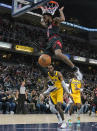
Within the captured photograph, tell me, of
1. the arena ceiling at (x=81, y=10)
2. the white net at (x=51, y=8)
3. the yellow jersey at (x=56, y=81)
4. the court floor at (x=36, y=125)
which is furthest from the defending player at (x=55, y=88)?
the arena ceiling at (x=81, y=10)

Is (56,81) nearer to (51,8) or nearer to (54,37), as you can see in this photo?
(54,37)

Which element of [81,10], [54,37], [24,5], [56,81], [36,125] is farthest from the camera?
[81,10]

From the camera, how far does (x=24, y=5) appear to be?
670cm

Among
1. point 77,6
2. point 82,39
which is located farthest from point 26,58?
point 82,39

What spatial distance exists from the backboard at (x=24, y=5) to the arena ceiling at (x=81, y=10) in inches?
543

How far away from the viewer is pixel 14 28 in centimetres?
2152

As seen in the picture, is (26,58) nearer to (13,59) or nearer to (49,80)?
(13,59)

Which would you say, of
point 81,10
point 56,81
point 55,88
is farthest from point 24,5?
point 81,10

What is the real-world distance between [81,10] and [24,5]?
17.8 meters

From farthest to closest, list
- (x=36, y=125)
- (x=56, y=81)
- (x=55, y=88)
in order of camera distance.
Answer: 1. (x=36, y=125)
2. (x=56, y=81)
3. (x=55, y=88)

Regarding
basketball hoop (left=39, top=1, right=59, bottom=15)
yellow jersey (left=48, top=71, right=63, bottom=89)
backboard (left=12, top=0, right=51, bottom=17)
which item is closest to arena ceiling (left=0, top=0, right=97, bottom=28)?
backboard (left=12, top=0, right=51, bottom=17)

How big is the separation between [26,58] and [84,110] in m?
10.6

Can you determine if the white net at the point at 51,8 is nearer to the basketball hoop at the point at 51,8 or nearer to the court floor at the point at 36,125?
the basketball hoop at the point at 51,8

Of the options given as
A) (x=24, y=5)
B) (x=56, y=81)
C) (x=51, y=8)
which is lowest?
(x=56, y=81)
